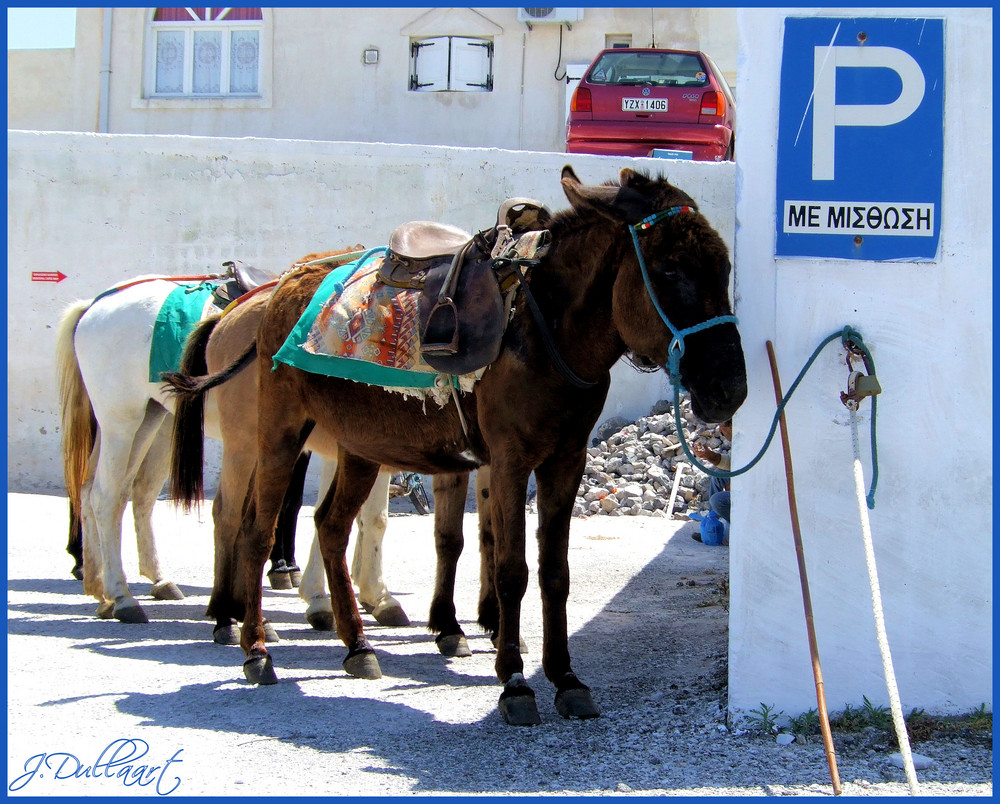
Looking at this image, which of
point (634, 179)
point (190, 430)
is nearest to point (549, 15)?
point (190, 430)

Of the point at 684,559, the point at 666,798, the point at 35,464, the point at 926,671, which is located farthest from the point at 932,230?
the point at 35,464

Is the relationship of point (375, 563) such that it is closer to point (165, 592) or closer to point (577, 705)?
point (165, 592)

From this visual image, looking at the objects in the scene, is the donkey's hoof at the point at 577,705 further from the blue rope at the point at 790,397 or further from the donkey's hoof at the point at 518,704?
the blue rope at the point at 790,397

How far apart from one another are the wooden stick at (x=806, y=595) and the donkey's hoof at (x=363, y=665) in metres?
2.18

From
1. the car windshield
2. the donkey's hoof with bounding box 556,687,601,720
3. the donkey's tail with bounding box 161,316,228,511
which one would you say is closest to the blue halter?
the donkey's hoof with bounding box 556,687,601,720

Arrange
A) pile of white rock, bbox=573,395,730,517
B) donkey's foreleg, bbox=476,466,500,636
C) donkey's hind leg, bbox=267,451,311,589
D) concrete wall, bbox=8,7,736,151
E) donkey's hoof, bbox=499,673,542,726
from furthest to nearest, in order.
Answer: concrete wall, bbox=8,7,736,151 < pile of white rock, bbox=573,395,730,517 < donkey's hind leg, bbox=267,451,311,589 < donkey's foreleg, bbox=476,466,500,636 < donkey's hoof, bbox=499,673,542,726

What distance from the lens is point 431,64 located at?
19344 mm

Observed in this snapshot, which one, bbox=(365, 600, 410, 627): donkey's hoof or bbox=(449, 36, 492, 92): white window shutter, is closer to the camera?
bbox=(365, 600, 410, 627): donkey's hoof

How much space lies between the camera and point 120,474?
7082mm

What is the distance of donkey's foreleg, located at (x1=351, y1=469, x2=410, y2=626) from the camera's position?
21.7 ft

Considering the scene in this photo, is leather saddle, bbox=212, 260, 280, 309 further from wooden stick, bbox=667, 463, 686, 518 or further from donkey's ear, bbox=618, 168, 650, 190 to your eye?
wooden stick, bbox=667, 463, 686, 518

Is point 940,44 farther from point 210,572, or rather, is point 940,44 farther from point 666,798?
point 210,572

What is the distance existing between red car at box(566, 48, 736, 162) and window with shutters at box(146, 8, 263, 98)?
310 inches

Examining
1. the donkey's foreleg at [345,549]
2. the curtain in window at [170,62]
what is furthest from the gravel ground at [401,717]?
the curtain in window at [170,62]
